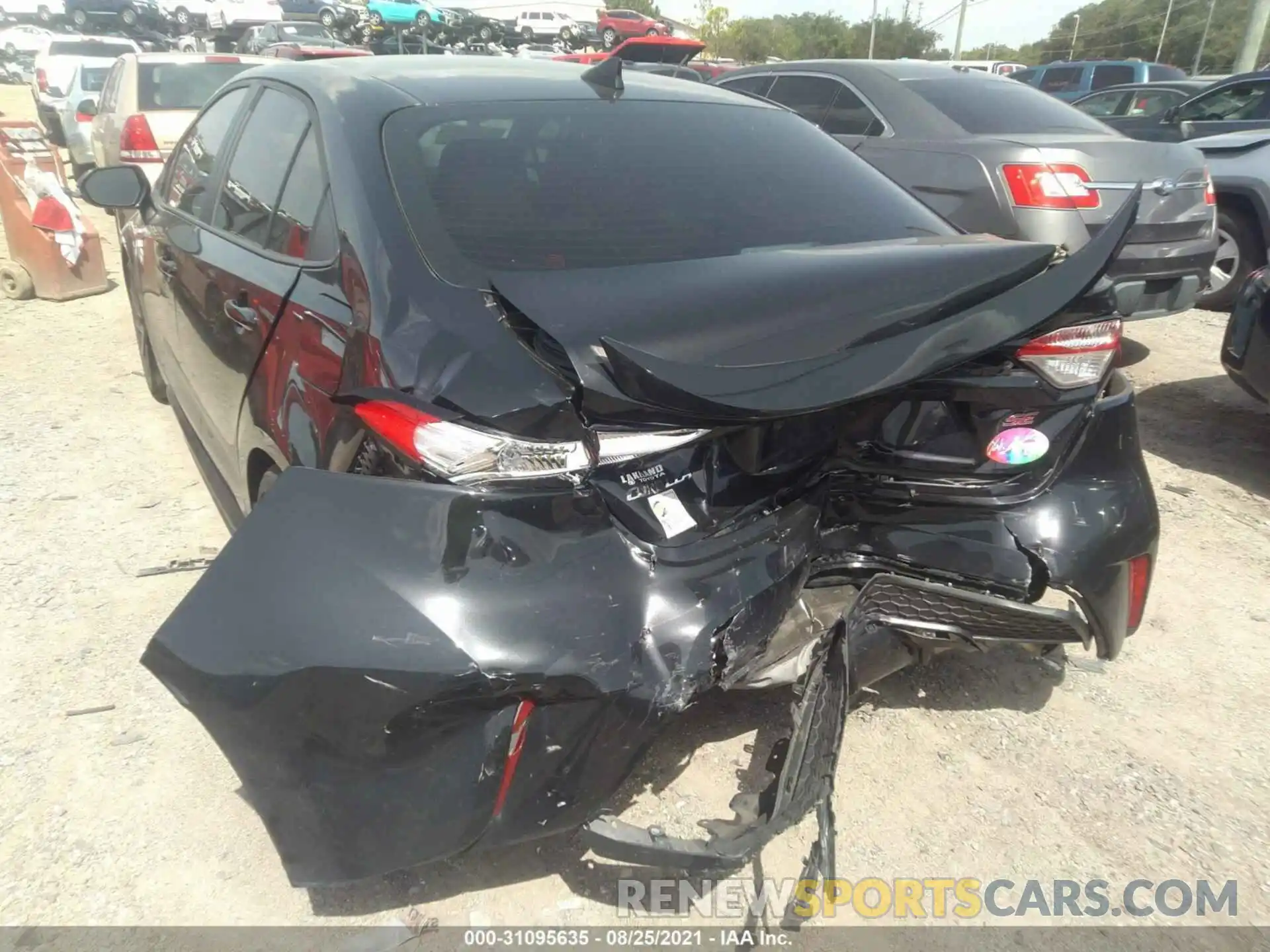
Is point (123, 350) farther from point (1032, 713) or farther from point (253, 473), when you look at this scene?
point (1032, 713)

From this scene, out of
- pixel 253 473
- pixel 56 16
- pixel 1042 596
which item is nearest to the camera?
pixel 1042 596

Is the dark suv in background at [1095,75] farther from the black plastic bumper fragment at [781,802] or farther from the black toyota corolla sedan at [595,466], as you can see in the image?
the black plastic bumper fragment at [781,802]

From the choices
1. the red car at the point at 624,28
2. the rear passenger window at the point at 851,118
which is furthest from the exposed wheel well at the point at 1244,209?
the red car at the point at 624,28

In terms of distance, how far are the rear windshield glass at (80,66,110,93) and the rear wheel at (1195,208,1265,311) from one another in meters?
14.7

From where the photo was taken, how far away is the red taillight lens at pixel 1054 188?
496 centimetres

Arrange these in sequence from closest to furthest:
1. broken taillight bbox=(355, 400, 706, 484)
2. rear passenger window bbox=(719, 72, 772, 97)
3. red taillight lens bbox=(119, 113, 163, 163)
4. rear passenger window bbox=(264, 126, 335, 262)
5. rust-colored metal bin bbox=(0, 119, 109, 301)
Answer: broken taillight bbox=(355, 400, 706, 484)
rear passenger window bbox=(264, 126, 335, 262)
rear passenger window bbox=(719, 72, 772, 97)
rust-colored metal bin bbox=(0, 119, 109, 301)
red taillight lens bbox=(119, 113, 163, 163)

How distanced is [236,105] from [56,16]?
129 ft

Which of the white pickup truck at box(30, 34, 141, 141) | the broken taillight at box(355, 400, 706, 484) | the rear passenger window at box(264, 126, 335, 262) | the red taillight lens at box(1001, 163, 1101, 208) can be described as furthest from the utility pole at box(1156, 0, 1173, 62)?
the broken taillight at box(355, 400, 706, 484)

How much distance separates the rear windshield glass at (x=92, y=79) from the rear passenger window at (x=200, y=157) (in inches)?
499

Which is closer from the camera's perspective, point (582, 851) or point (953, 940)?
point (953, 940)

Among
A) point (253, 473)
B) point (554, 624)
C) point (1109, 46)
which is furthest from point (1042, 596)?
point (1109, 46)

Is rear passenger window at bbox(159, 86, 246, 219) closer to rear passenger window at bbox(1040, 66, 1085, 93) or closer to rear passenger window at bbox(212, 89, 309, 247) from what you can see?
rear passenger window at bbox(212, 89, 309, 247)

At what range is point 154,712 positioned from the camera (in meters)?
2.75

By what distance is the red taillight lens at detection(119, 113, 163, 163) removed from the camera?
26.5 feet
